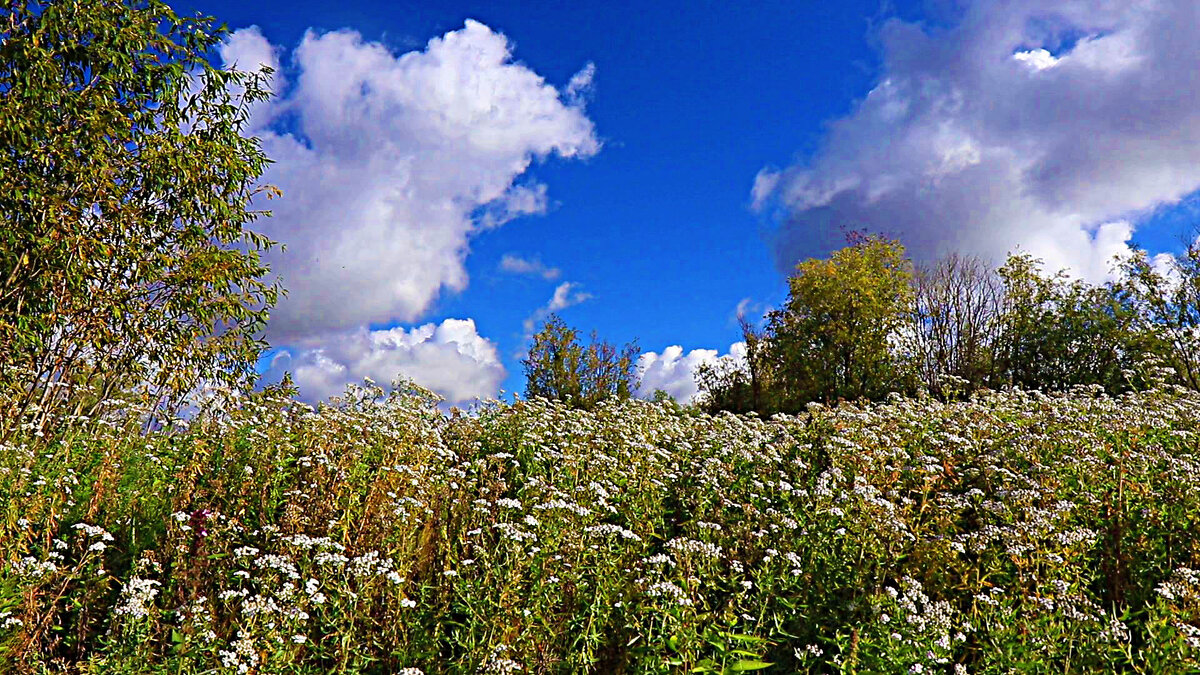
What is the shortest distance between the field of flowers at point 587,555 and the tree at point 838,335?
15624mm

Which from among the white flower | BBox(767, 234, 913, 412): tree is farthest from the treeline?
the white flower

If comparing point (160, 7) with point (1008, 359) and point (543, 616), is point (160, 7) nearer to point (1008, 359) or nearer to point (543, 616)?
point (543, 616)

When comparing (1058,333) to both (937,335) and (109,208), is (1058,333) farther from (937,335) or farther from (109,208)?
(109,208)

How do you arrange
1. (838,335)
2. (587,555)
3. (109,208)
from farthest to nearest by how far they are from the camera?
1. (838,335)
2. (109,208)
3. (587,555)

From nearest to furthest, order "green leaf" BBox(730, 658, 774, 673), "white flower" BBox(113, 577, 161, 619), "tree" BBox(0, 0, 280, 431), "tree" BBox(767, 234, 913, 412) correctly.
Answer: "white flower" BBox(113, 577, 161, 619)
"green leaf" BBox(730, 658, 774, 673)
"tree" BBox(0, 0, 280, 431)
"tree" BBox(767, 234, 913, 412)

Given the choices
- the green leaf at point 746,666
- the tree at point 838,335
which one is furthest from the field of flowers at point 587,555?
the tree at point 838,335

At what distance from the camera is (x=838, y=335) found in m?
22.3

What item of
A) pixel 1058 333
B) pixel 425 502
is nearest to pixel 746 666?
pixel 425 502

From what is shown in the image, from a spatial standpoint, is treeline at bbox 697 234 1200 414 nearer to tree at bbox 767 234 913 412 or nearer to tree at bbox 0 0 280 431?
tree at bbox 767 234 913 412

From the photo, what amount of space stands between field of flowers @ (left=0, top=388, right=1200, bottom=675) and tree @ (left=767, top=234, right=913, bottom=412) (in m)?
15.6

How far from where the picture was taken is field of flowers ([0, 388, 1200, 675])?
354cm

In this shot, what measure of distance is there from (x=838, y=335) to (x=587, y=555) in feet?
63.5

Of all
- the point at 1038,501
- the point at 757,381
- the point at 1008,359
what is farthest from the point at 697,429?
the point at 1008,359

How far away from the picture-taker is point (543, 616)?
3873mm
